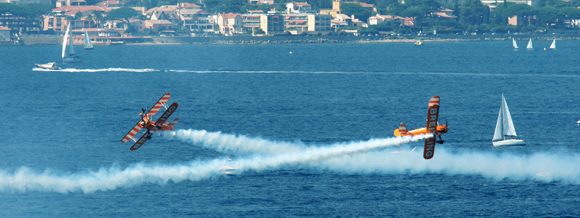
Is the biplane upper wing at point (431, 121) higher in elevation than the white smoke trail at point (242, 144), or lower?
higher

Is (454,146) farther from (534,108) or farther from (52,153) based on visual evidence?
(52,153)

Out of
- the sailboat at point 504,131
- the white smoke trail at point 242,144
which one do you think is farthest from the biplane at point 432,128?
the sailboat at point 504,131

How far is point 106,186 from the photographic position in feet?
316

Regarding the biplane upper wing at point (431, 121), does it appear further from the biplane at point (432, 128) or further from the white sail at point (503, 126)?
the white sail at point (503, 126)

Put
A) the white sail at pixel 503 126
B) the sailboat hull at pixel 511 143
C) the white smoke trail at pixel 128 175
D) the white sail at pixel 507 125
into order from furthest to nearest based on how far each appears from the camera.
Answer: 1. the white sail at pixel 507 125
2. the white sail at pixel 503 126
3. the sailboat hull at pixel 511 143
4. the white smoke trail at pixel 128 175

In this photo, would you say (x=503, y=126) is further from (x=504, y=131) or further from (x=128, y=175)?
(x=128, y=175)

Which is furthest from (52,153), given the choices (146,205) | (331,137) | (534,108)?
(534,108)

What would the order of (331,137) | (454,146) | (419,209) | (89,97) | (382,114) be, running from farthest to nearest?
(89,97) → (382,114) → (331,137) → (454,146) → (419,209)

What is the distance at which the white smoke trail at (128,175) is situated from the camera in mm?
95812

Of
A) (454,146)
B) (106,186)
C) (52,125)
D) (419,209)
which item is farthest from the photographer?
(52,125)

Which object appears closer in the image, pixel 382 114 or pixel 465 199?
pixel 465 199

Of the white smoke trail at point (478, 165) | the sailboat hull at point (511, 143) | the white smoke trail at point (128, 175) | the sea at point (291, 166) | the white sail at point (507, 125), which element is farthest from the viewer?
the white sail at point (507, 125)

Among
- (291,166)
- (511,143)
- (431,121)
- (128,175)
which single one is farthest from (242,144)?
(431,121)

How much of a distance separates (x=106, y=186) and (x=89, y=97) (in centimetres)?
9557
